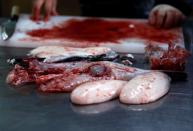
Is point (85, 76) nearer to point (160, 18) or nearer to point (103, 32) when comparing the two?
point (103, 32)

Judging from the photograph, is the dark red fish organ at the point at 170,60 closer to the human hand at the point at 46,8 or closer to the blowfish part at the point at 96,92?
the blowfish part at the point at 96,92

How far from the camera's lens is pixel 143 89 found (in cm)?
99

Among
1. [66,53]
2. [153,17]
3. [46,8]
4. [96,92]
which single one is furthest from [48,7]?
[96,92]

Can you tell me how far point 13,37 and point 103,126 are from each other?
746 millimetres

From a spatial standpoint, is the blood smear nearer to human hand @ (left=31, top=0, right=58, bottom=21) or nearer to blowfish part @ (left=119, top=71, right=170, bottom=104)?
human hand @ (left=31, top=0, right=58, bottom=21)

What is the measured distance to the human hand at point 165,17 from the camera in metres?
1.64

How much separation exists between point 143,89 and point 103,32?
0.65 metres

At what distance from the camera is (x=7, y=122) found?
892 mm

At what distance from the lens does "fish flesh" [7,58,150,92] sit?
106 cm

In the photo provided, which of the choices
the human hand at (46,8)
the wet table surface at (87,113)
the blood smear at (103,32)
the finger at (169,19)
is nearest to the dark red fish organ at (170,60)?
the wet table surface at (87,113)

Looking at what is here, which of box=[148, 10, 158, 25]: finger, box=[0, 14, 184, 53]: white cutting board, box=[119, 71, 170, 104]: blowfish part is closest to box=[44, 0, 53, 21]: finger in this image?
box=[0, 14, 184, 53]: white cutting board

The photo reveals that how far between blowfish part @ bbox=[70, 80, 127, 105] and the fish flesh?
0.16ft

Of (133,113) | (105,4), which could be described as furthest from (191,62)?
(105,4)

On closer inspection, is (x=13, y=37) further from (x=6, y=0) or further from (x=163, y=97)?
(x=6, y=0)
